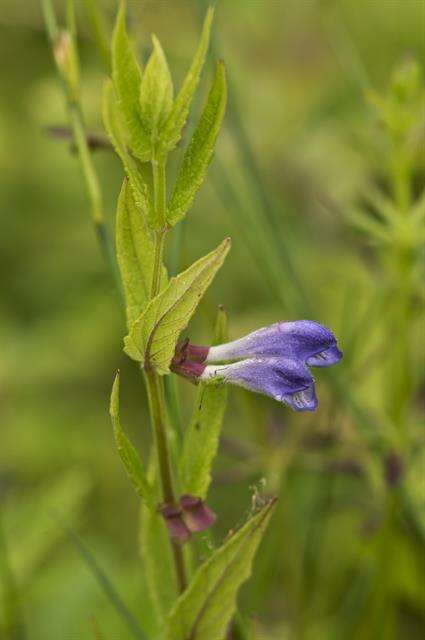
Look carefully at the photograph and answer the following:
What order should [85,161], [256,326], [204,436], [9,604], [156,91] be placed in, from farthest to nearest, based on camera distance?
[256,326] → [9,604] → [85,161] → [204,436] → [156,91]

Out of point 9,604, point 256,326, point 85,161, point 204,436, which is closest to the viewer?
point 204,436

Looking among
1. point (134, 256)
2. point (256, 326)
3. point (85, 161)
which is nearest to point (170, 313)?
point (134, 256)

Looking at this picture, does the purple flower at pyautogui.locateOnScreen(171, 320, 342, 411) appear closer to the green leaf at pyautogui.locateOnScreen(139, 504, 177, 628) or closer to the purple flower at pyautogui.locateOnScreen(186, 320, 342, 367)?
the purple flower at pyautogui.locateOnScreen(186, 320, 342, 367)

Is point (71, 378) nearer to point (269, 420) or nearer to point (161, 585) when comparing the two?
point (269, 420)

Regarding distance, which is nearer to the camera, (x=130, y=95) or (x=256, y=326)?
(x=130, y=95)

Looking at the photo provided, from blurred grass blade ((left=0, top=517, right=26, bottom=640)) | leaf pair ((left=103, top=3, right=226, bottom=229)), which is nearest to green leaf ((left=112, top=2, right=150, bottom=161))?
leaf pair ((left=103, top=3, right=226, bottom=229))

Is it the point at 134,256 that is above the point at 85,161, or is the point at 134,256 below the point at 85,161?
below

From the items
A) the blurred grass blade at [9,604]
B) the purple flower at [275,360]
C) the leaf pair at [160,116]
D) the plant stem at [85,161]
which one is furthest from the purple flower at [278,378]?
the blurred grass blade at [9,604]

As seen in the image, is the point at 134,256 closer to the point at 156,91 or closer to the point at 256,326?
the point at 156,91
